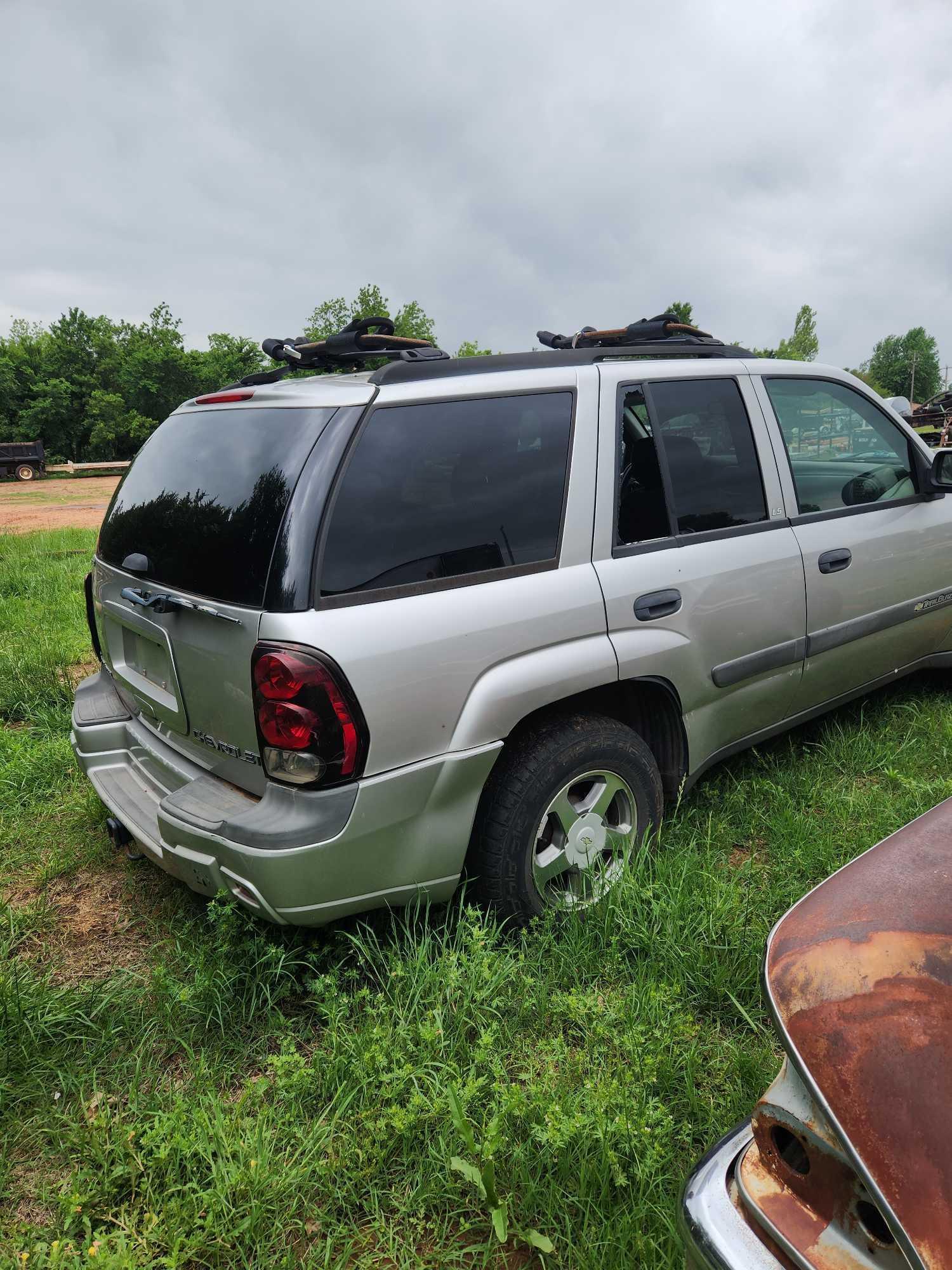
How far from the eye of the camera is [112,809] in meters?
2.72

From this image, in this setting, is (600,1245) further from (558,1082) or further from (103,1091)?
(103,1091)

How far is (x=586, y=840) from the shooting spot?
8.68 ft

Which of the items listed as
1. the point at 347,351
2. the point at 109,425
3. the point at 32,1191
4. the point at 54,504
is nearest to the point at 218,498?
the point at 347,351

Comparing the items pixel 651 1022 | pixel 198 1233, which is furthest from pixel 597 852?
pixel 198 1233

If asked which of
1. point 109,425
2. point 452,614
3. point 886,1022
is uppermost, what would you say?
point 109,425

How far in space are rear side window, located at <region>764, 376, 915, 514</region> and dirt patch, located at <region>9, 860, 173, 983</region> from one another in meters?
2.91

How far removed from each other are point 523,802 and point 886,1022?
1485mm

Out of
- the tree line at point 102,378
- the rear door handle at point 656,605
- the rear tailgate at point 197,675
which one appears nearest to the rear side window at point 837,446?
the rear door handle at point 656,605

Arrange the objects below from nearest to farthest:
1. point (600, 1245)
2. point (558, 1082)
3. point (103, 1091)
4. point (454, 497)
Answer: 1. point (600, 1245)
2. point (558, 1082)
3. point (103, 1091)
4. point (454, 497)

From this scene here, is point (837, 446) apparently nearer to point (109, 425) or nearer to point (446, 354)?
point (446, 354)

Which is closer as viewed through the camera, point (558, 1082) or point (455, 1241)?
point (455, 1241)

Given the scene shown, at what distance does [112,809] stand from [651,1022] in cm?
179

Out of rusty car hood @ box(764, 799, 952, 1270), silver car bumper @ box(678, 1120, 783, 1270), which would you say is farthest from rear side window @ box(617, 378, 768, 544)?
silver car bumper @ box(678, 1120, 783, 1270)

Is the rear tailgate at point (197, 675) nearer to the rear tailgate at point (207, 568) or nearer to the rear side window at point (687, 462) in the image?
the rear tailgate at point (207, 568)
